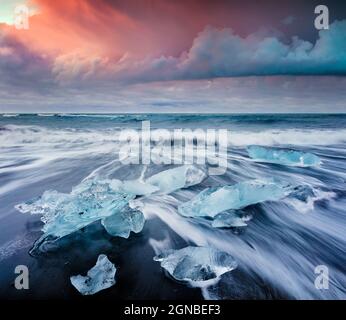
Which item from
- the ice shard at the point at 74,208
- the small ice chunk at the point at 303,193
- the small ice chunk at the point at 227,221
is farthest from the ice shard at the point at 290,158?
the ice shard at the point at 74,208

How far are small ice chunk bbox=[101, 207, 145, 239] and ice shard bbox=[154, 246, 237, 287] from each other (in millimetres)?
342

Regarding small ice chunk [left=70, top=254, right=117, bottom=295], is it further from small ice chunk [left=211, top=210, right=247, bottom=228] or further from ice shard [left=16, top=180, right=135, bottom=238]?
small ice chunk [left=211, top=210, right=247, bottom=228]

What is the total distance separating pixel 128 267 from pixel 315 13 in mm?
3883

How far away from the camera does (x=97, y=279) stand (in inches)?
70.1

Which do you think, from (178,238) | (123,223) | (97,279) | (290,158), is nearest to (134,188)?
(123,223)

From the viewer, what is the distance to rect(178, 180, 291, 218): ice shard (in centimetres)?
256

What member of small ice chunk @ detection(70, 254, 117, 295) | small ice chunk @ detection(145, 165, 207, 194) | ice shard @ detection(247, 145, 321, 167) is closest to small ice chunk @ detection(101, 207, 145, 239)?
small ice chunk @ detection(70, 254, 117, 295)

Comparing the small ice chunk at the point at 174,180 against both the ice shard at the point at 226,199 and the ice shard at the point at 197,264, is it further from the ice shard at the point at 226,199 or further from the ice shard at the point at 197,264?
the ice shard at the point at 197,264

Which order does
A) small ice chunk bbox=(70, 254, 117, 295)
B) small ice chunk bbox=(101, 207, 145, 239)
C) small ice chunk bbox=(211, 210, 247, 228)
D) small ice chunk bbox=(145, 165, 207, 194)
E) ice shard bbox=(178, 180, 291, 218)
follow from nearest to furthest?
small ice chunk bbox=(70, 254, 117, 295), small ice chunk bbox=(101, 207, 145, 239), small ice chunk bbox=(211, 210, 247, 228), ice shard bbox=(178, 180, 291, 218), small ice chunk bbox=(145, 165, 207, 194)

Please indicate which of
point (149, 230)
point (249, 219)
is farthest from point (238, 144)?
point (149, 230)

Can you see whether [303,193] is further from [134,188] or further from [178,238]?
[134,188]

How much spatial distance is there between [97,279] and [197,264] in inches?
25.5
